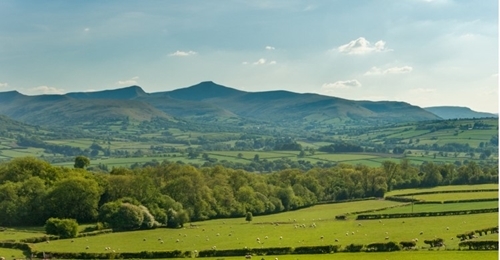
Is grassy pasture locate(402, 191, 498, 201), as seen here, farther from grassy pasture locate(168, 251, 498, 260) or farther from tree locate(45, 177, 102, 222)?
tree locate(45, 177, 102, 222)

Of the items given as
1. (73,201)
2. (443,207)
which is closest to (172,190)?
(73,201)

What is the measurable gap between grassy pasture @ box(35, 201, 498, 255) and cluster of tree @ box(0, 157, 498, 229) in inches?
208

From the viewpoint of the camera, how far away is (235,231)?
60.0 metres

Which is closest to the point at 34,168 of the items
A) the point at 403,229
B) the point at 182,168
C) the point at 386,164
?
the point at 182,168

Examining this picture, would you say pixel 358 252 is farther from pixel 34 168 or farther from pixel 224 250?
pixel 34 168

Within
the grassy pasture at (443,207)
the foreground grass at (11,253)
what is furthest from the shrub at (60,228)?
the grassy pasture at (443,207)

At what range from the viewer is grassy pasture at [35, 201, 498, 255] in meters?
49.9

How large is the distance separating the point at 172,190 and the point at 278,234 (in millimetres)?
25984

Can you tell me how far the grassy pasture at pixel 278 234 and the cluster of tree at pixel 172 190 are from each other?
529 centimetres

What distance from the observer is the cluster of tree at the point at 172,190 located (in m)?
66.9

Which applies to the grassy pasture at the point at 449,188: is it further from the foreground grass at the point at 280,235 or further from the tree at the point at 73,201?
the tree at the point at 73,201

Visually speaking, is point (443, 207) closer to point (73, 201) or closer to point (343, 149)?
point (73, 201)

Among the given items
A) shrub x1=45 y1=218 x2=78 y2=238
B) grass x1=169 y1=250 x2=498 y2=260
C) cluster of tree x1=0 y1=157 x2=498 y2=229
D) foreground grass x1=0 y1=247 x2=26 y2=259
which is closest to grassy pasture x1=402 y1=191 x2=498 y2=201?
cluster of tree x1=0 y1=157 x2=498 y2=229

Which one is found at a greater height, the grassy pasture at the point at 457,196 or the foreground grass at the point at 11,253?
the grassy pasture at the point at 457,196
